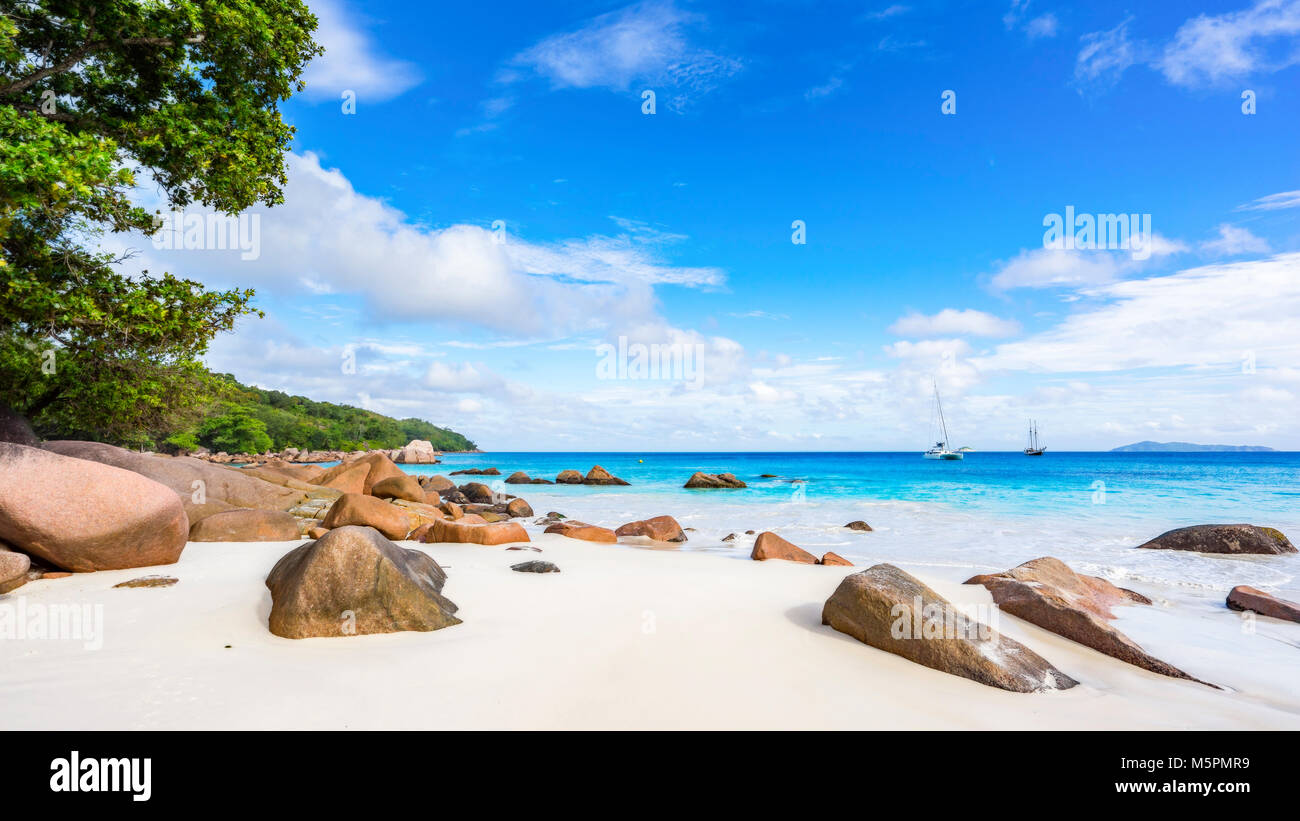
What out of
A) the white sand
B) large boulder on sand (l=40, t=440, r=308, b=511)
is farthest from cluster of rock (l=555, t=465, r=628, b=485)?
the white sand

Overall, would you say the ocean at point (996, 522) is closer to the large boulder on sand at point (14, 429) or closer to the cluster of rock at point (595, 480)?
the cluster of rock at point (595, 480)

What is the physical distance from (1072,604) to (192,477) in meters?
16.4

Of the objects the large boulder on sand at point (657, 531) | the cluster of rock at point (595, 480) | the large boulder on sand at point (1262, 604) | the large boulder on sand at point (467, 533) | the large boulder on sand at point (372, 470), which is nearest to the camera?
the large boulder on sand at point (1262, 604)

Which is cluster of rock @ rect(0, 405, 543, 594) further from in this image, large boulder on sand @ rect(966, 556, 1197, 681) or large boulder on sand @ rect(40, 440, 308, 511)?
large boulder on sand @ rect(966, 556, 1197, 681)

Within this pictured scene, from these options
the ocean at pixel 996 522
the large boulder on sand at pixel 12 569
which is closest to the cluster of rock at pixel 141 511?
the large boulder on sand at pixel 12 569

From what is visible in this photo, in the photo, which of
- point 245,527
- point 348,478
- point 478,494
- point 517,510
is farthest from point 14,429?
point 478,494

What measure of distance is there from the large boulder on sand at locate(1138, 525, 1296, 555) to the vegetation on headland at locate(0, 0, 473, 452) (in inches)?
810

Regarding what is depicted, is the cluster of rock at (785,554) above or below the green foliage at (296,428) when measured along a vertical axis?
below

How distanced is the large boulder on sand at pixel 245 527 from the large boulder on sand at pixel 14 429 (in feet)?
11.9

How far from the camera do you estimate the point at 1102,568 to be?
10.9 meters

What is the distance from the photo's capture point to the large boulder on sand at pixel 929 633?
441 centimetres

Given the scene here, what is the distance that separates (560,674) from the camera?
4172 millimetres
